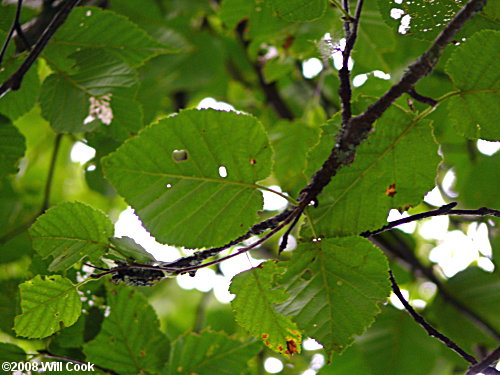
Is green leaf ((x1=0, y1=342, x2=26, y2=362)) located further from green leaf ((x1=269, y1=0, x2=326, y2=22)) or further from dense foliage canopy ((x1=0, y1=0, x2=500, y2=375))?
green leaf ((x1=269, y1=0, x2=326, y2=22))

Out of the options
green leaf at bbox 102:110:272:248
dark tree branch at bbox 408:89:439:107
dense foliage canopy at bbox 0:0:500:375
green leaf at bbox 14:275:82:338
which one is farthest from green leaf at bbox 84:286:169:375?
dark tree branch at bbox 408:89:439:107

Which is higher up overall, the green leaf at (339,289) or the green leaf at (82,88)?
the green leaf at (82,88)

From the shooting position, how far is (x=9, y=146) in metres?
0.84

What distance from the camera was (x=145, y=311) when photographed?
849mm

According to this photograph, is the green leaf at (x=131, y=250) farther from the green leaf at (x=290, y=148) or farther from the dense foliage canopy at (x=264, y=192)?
the green leaf at (x=290, y=148)

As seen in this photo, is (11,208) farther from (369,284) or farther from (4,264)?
(369,284)

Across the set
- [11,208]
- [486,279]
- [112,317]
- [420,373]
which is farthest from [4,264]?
[486,279]

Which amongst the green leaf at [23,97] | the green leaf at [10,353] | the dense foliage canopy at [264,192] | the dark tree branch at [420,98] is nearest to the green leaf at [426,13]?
the dense foliage canopy at [264,192]

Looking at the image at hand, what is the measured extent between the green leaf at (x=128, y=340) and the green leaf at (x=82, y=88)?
11.5 inches

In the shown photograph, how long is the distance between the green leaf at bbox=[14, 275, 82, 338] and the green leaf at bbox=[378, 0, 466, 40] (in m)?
0.49

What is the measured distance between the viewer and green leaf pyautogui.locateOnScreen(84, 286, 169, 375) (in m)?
0.82

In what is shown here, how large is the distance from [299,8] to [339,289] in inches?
12.4

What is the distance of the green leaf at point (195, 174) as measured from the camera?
0.51 m

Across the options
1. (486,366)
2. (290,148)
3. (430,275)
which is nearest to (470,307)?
(430,275)
